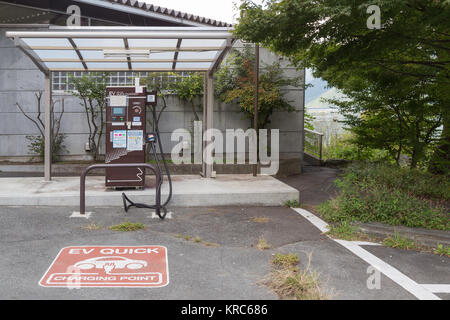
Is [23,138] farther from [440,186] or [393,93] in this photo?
[440,186]

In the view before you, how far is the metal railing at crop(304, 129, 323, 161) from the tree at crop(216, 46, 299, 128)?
10.8 ft

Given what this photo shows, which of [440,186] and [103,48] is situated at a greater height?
[103,48]

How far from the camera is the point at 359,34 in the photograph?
6320mm

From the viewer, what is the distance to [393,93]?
8.38m

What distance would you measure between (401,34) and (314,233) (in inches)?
127

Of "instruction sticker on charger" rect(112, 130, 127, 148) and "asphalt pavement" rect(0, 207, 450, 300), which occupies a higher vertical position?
"instruction sticker on charger" rect(112, 130, 127, 148)

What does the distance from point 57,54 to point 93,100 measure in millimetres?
4619

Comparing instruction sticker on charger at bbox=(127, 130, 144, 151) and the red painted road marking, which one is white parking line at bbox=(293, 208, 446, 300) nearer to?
the red painted road marking

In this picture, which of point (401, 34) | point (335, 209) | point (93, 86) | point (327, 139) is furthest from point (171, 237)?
point (327, 139)

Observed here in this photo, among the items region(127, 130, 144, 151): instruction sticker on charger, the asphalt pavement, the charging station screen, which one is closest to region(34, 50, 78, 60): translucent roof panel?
the charging station screen

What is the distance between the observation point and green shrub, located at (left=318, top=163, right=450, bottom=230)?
221 inches

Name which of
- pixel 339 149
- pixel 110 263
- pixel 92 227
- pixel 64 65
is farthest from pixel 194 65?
pixel 339 149

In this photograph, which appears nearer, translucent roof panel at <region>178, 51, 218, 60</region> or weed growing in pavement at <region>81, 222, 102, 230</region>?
weed growing in pavement at <region>81, 222, 102, 230</region>

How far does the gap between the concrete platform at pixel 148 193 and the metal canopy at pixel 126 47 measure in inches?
95.3
